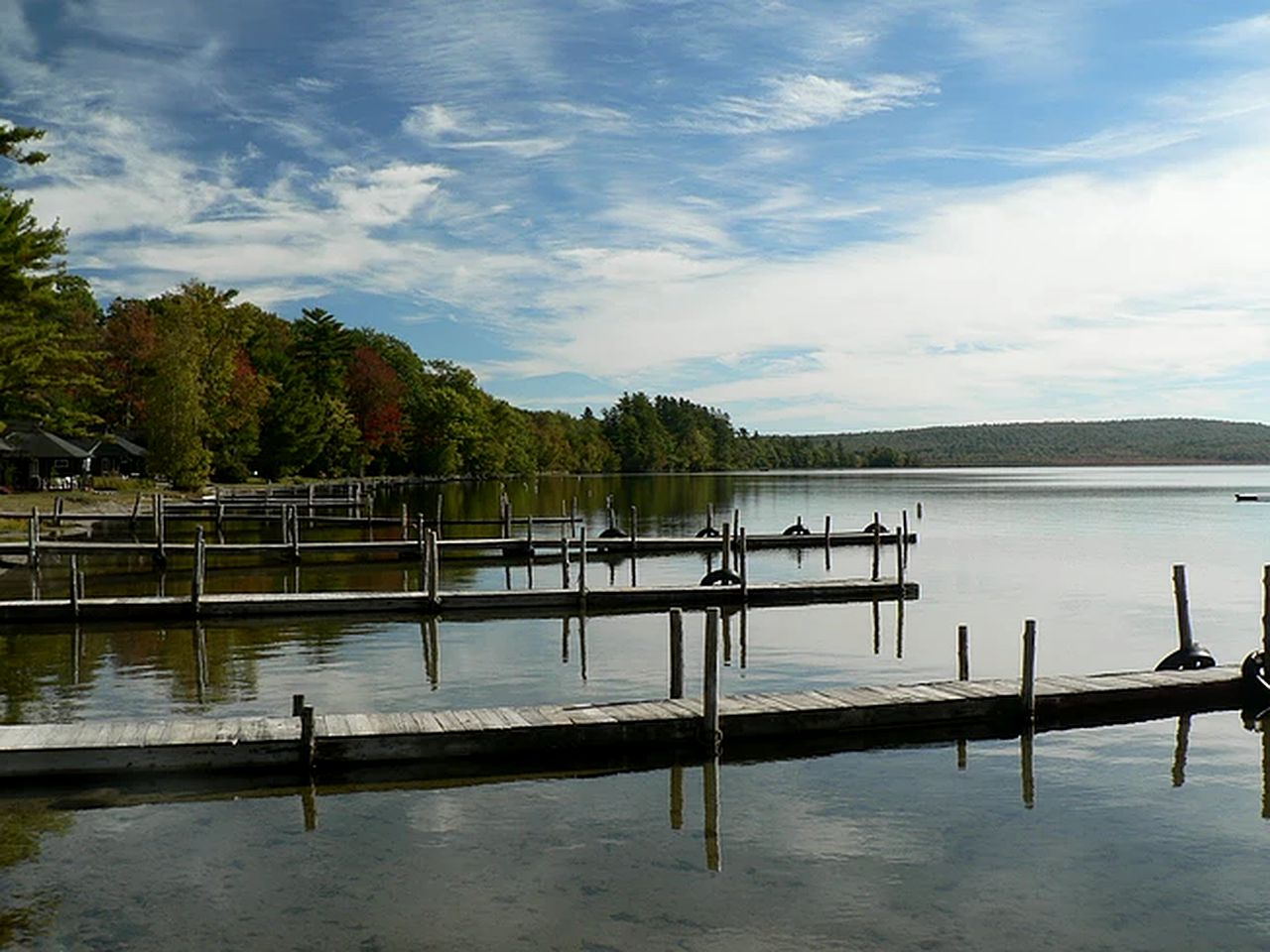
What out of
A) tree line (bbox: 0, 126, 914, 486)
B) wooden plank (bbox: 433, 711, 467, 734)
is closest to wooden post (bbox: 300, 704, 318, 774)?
wooden plank (bbox: 433, 711, 467, 734)

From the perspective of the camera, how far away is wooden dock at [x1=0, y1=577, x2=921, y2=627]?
26.9m

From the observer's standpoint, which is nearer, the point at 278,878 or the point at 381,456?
the point at 278,878

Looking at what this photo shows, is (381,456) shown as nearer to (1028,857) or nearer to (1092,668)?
(1092,668)

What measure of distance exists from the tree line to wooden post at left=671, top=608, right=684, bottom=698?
3515 centimetres

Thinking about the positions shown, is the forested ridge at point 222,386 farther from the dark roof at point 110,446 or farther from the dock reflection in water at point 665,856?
the dock reflection in water at point 665,856

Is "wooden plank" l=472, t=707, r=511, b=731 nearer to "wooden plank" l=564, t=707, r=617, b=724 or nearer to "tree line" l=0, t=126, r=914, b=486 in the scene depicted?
"wooden plank" l=564, t=707, r=617, b=724

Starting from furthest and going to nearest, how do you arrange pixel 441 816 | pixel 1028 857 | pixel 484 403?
pixel 484 403 < pixel 441 816 < pixel 1028 857

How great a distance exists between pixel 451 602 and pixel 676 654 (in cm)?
1327

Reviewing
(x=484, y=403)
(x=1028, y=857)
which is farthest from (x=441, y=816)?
(x=484, y=403)

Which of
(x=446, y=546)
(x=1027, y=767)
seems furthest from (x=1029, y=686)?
(x=446, y=546)

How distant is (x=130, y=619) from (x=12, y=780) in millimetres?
13785

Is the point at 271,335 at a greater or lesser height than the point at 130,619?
greater

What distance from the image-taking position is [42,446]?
69750 millimetres

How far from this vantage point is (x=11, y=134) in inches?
1673
